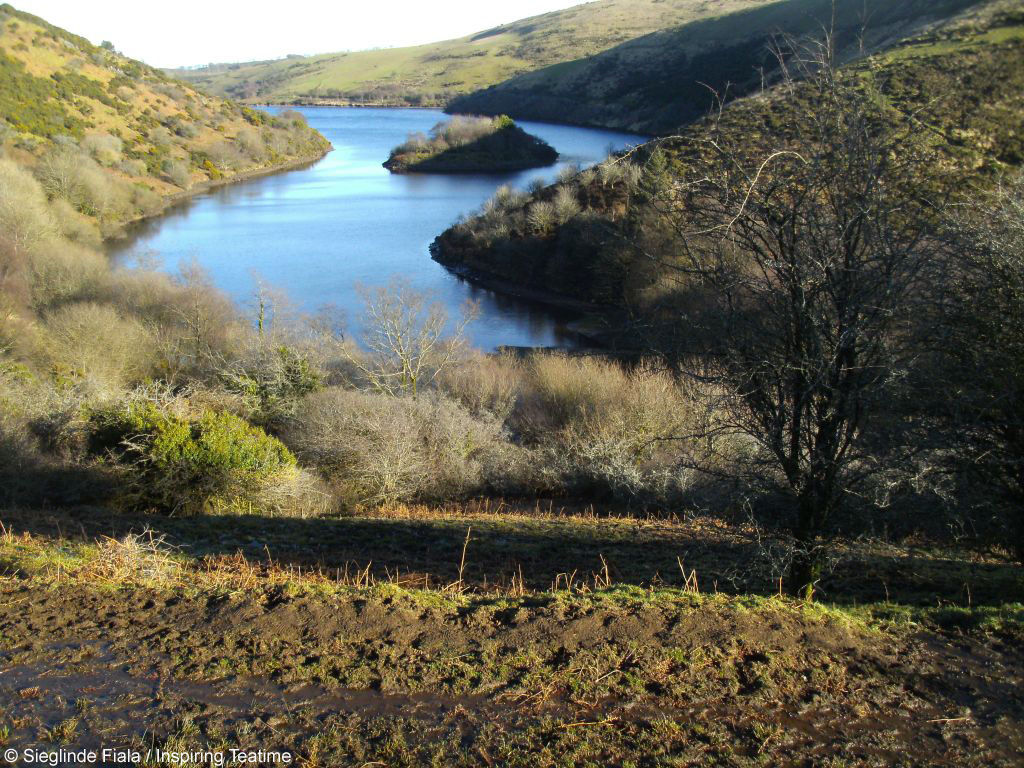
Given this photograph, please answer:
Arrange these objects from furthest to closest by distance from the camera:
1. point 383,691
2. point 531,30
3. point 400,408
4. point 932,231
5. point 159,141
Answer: point 531,30
point 159,141
point 400,408
point 932,231
point 383,691

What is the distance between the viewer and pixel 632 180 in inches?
1025

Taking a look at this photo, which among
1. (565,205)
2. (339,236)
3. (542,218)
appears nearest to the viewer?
(565,205)

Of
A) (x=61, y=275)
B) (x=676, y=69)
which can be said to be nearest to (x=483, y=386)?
(x=61, y=275)

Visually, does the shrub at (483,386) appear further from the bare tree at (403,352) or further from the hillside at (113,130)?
the hillside at (113,130)

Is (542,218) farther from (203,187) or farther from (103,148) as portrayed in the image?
(203,187)

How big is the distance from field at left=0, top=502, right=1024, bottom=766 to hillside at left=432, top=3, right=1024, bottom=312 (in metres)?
18.9

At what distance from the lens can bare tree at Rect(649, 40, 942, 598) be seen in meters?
5.13

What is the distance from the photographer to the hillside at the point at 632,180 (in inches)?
1174

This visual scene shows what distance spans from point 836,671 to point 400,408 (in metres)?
11.7

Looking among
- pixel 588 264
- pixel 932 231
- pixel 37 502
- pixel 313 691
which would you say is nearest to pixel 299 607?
pixel 313 691

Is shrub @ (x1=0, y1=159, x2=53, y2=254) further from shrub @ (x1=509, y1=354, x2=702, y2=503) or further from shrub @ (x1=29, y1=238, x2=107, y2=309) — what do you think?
shrub @ (x1=509, y1=354, x2=702, y2=503)

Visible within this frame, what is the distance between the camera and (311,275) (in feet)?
123

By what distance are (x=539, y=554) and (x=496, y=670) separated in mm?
4172

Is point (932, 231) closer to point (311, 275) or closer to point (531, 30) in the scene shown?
point (311, 275)
